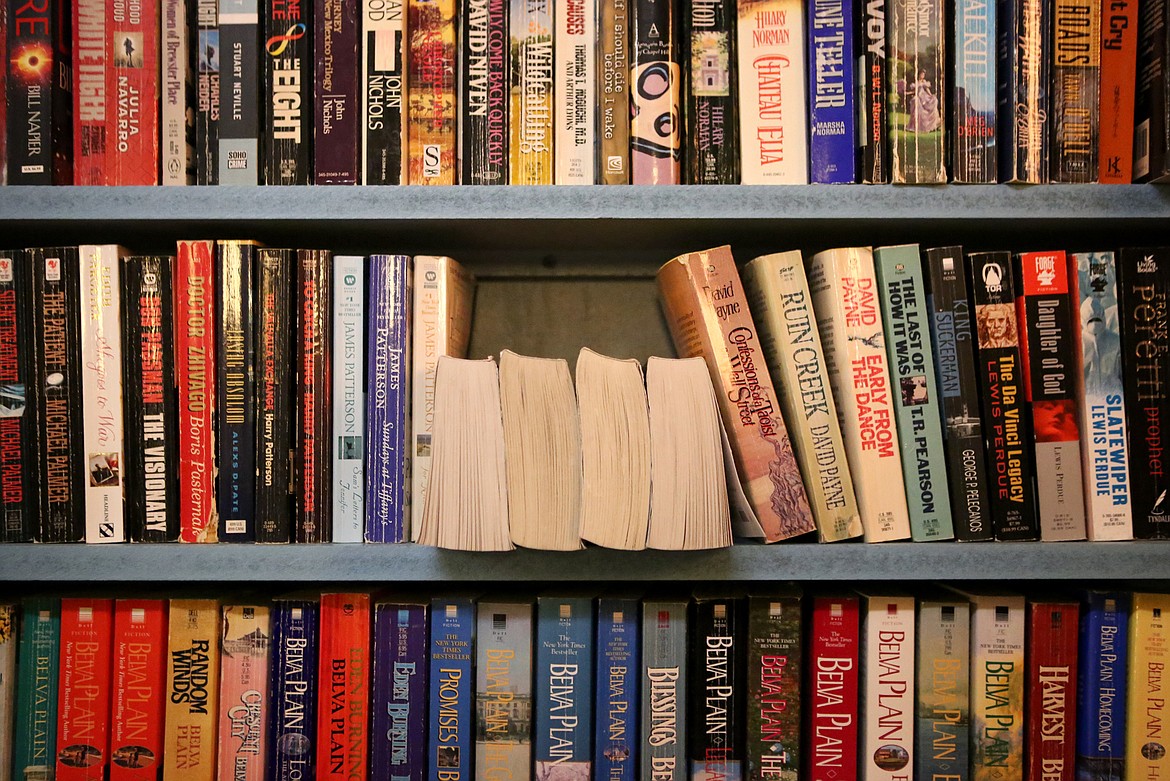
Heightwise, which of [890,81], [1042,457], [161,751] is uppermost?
[890,81]

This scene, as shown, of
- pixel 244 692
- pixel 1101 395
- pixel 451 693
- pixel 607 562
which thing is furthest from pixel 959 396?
pixel 244 692

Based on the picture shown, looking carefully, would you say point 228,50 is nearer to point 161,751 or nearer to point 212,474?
point 212,474

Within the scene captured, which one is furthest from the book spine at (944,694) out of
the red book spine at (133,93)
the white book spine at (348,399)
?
the red book spine at (133,93)

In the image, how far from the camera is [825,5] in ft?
2.62

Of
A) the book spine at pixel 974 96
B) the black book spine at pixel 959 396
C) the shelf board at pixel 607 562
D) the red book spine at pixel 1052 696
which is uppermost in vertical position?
the book spine at pixel 974 96

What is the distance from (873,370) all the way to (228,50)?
0.82 m

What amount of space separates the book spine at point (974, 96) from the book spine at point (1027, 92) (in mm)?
15

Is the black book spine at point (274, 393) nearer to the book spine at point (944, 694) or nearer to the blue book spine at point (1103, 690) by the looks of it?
the book spine at point (944, 694)

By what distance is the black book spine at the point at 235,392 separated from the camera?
2.62 feet

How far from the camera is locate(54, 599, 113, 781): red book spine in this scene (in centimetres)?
81

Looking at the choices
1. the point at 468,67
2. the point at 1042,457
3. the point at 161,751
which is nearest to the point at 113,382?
the point at 161,751

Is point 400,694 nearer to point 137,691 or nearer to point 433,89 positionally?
point 137,691

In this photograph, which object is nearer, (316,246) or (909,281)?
(909,281)

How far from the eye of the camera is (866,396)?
0.80m
